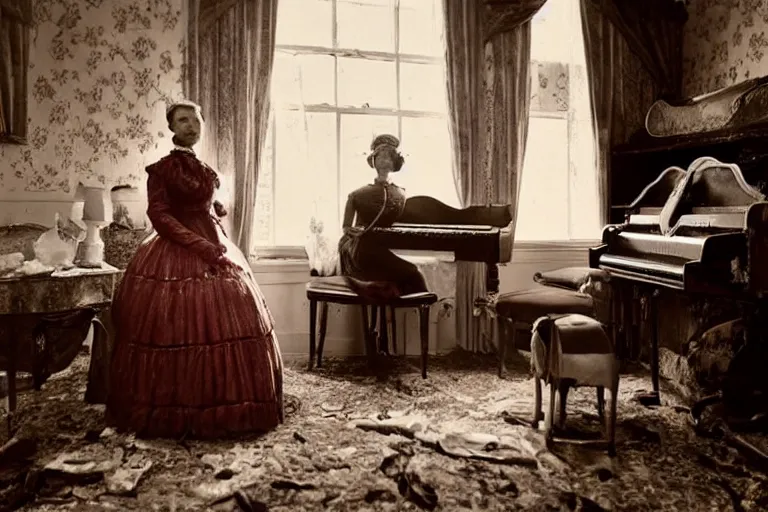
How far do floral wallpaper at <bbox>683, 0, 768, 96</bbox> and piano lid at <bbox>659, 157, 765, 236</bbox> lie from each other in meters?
1.82

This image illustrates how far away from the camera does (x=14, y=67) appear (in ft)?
13.4

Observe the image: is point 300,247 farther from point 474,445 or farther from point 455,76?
point 474,445

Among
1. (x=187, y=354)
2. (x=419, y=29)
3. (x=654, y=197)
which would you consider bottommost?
(x=187, y=354)

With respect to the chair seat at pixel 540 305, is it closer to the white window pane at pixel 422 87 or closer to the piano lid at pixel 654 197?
the piano lid at pixel 654 197

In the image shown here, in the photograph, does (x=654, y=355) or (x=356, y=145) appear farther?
(x=356, y=145)

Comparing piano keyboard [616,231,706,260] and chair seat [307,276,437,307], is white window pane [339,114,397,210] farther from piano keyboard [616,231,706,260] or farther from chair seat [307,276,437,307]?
piano keyboard [616,231,706,260]

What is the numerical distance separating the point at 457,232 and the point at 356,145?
131cm

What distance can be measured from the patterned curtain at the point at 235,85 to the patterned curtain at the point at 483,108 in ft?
4.49

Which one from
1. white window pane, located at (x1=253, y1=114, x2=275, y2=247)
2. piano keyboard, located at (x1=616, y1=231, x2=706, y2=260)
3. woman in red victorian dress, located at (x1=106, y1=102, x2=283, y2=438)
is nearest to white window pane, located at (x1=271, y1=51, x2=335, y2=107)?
white window pane, located at (x1=253, y1=114, x2=275, y2=247)

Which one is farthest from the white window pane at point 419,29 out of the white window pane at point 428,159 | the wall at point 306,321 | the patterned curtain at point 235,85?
the wall at point 306,321

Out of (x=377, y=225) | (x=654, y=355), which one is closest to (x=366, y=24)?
(x=377, y=225)

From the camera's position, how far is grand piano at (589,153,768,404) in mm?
2555

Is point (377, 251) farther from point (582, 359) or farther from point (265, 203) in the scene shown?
point (582, 359)

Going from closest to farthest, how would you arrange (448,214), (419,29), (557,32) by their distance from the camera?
(448,214), (419,29), (557,32)
